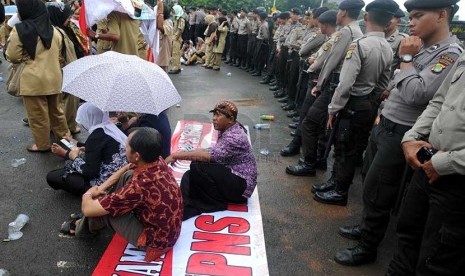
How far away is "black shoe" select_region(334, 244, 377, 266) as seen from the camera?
2.80m

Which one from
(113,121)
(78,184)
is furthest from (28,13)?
(78,184)

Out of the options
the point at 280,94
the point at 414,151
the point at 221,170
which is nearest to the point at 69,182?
the point at 221,170

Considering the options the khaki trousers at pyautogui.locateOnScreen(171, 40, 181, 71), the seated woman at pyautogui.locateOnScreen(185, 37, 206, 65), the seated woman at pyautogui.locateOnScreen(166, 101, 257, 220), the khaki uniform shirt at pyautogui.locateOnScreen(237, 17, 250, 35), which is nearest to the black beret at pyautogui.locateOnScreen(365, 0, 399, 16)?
the seated woman at pyautogui.locateOnScreen(166, 101, 257, 220)

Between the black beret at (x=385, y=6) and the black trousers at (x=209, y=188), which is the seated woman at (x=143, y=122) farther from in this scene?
the black beret at (x=385, y=6)

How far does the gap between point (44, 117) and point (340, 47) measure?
3523 mm

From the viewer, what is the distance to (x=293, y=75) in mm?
7301

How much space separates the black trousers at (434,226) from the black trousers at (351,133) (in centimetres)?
134

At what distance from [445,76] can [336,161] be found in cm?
167

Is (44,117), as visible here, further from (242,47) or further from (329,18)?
(242,47)

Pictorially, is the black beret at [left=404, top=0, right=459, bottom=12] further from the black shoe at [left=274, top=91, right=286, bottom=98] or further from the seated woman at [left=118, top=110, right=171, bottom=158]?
the black shoe at [left=274, top=91, right=286, bottom=98]

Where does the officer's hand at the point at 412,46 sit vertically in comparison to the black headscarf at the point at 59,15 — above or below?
above

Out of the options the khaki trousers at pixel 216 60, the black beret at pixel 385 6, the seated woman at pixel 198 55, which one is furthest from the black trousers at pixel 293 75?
the seated woman at pixel 198 55

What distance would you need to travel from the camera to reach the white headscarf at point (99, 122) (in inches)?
114

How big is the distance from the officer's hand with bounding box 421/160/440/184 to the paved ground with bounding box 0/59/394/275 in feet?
4.00
